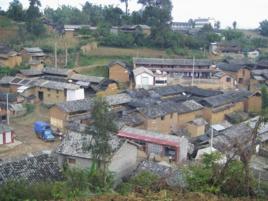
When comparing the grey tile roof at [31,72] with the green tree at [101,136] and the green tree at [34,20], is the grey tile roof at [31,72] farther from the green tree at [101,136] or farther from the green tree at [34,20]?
the green tree at [101,136]

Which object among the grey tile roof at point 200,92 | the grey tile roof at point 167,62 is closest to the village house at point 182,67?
the grey tile roof at point 167,62

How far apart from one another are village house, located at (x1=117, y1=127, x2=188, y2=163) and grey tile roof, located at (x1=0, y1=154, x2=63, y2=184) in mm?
5936

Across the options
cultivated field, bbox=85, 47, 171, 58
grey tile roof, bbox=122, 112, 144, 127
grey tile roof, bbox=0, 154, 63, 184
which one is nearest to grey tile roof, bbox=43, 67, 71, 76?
cultivated field, bbox=85, 47, 171, 58

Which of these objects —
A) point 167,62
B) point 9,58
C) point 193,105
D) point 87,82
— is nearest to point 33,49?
point 9,58

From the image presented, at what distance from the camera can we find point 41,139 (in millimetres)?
23203

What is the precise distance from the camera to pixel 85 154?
17.0 metres

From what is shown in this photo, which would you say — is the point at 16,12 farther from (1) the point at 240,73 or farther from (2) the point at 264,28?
(2) the point at 264,28

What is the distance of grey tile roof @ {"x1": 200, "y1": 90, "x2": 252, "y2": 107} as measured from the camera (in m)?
Result: 27.6

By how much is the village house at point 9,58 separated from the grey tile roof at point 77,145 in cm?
1935

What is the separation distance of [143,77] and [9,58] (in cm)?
1219

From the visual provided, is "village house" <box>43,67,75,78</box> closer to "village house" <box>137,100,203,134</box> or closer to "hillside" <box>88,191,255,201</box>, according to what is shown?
"village house" <box>137,100,203,134</box>

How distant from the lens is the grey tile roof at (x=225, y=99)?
90.7ft

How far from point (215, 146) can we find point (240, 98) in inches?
400

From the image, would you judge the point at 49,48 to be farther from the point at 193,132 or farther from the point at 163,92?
the point at 193,132
